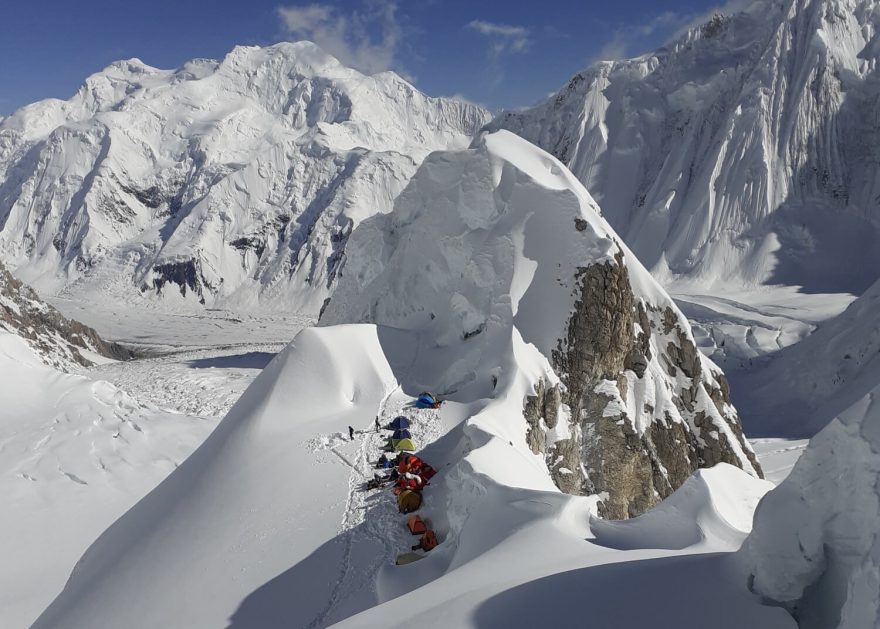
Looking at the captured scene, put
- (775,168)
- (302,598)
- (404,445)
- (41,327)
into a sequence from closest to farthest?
(302,598) → (404,445) → (41,327) → (775,168)

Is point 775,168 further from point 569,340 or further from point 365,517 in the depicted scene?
point 365,517

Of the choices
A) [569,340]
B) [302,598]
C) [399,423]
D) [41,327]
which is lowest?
[302,598]

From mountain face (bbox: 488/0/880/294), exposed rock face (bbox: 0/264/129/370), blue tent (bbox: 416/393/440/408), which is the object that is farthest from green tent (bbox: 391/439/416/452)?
mountain face (bbox: 488/0/880/294)

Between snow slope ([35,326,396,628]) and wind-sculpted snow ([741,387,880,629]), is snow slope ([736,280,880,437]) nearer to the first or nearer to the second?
snow slope ([35,326,396,628])

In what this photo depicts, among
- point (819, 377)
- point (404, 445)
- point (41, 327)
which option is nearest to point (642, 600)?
point (404, 445)

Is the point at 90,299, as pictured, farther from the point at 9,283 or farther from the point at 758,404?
the point at 758,404

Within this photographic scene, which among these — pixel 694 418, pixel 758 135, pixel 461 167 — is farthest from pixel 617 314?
pixel 758 135

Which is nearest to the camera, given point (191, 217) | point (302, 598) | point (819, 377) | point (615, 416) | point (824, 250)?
point (302, 598)
